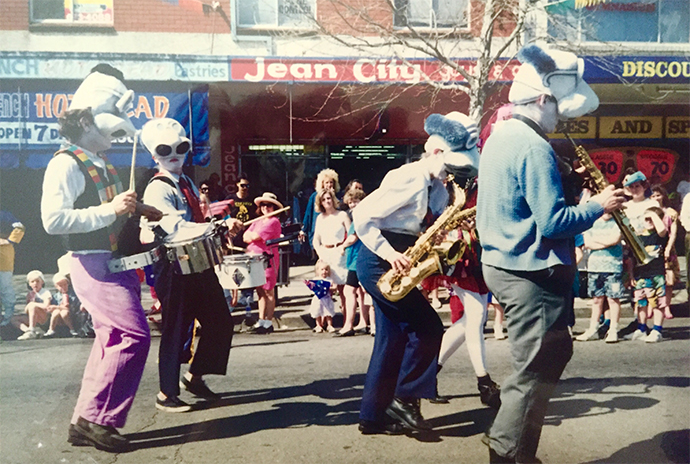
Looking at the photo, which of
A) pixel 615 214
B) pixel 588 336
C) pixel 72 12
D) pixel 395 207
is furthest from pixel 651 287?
pixel 72 12

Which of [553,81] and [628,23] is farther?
[628,23]

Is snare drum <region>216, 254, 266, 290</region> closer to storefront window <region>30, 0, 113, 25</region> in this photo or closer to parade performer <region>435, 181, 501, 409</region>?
parade performer <region>435, 181, 501, 409</region>

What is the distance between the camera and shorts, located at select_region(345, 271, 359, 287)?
502 cm

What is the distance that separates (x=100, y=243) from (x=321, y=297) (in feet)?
5.96

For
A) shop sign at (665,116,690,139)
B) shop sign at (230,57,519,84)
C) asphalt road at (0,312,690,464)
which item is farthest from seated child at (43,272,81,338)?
shop sign at (665,116,690,139)

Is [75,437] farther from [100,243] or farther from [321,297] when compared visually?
[321,297]

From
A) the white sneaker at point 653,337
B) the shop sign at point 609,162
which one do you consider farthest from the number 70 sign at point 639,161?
the white sneaker at point 653,337

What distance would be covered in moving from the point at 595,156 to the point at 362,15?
5.33ft

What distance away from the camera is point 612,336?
5.73 meters

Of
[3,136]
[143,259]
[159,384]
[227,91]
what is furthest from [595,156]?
[3,136]

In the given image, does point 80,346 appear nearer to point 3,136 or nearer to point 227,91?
point 3,136

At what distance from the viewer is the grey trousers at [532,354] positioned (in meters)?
3.40

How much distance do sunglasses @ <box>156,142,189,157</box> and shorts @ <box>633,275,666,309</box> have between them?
409 cm

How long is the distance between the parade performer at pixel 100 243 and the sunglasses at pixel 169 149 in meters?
0.19
